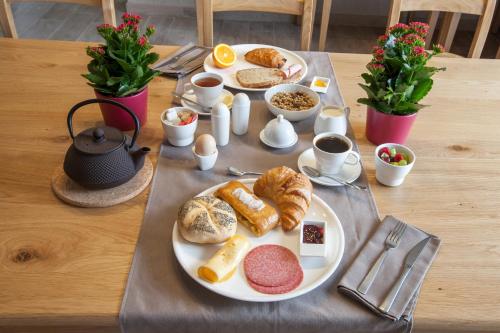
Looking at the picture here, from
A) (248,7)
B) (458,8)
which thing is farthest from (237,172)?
(458,8)

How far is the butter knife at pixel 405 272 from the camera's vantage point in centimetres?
74

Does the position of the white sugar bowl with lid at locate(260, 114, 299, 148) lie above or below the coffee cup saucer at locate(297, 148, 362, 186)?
above

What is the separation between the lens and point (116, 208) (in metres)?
0.93

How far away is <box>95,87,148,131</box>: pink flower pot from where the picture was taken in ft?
3.63

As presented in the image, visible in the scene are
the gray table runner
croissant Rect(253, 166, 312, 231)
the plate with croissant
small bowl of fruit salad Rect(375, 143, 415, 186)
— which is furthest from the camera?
the plate with croissant

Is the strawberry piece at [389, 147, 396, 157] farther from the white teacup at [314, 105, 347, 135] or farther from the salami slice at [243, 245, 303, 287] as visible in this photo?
the salami slice at [243, 245, 303, 287]

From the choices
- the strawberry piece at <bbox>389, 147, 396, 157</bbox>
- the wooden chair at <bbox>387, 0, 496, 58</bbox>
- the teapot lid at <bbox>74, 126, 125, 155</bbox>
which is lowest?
the strawberry piece at <bbox>389, 147, 396, 157</bbox>

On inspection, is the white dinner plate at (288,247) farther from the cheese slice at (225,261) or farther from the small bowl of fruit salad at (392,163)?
the small bowl of fruit salad at (392,163)

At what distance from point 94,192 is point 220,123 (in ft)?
1.16

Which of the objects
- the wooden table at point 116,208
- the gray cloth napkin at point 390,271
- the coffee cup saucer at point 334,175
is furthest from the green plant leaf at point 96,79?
the gray cloth napkin at point 390,271

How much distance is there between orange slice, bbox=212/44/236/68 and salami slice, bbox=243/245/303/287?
83cm

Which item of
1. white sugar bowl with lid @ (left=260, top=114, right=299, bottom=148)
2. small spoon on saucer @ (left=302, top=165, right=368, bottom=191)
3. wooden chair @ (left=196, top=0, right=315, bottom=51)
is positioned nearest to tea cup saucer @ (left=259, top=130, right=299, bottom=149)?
→ white sugar bowl with lid @ (left=260, top=114, right=299, bottom=148)

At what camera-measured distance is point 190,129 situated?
111cm

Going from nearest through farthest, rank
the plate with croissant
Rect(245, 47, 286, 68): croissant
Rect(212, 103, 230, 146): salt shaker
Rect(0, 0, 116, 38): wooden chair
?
Rect(212, 103, 230, 146): salt shaker → the plate with croissant → Rect(245, 47, 286, 68): croissant → Rect(0, 0, 116, 38): wooden chair
